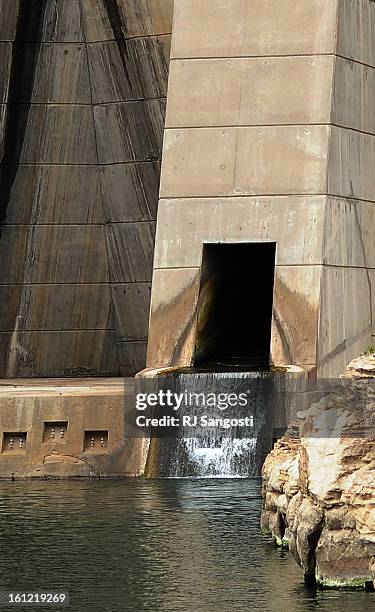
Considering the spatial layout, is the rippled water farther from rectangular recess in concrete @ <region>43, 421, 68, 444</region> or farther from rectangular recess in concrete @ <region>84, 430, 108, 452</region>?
rectangular recess in concrete @ <region>43, 421, 68, 444</region>

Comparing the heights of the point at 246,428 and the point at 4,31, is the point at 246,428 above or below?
below

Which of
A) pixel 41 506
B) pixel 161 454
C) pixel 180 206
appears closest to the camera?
pixel 41 506

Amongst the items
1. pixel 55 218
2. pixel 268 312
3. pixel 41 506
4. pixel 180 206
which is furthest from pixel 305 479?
pixel 55 218

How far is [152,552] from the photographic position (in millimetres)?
16641

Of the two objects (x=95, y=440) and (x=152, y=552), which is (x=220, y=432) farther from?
(x=152, y=552)

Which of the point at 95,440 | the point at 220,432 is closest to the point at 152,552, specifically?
the point at 220,432

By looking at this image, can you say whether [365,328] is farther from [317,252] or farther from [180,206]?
[180,206]

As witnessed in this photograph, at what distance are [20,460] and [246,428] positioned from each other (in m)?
3.26

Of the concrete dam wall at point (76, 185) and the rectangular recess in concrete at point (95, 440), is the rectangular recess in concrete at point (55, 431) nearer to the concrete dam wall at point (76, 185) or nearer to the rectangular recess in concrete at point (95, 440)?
the rectangular recess in concrete at point (95, 440)

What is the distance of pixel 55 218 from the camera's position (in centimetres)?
3212

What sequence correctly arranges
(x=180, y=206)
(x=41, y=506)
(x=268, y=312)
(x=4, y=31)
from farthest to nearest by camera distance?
(x=4, y=31) < (x=268, y=312) < (x=180, y=206) < (x=41, y=506)

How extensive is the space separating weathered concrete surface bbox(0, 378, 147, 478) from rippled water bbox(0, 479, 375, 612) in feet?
5.51

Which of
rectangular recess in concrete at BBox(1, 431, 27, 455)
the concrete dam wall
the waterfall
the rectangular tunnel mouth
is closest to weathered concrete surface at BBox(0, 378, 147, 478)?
rectangular recess in concrete at BBox(1, 431, 27, 455)

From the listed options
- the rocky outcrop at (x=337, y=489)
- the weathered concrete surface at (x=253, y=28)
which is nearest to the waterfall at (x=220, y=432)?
the weathered concrete surface at (x=253, y=28)
